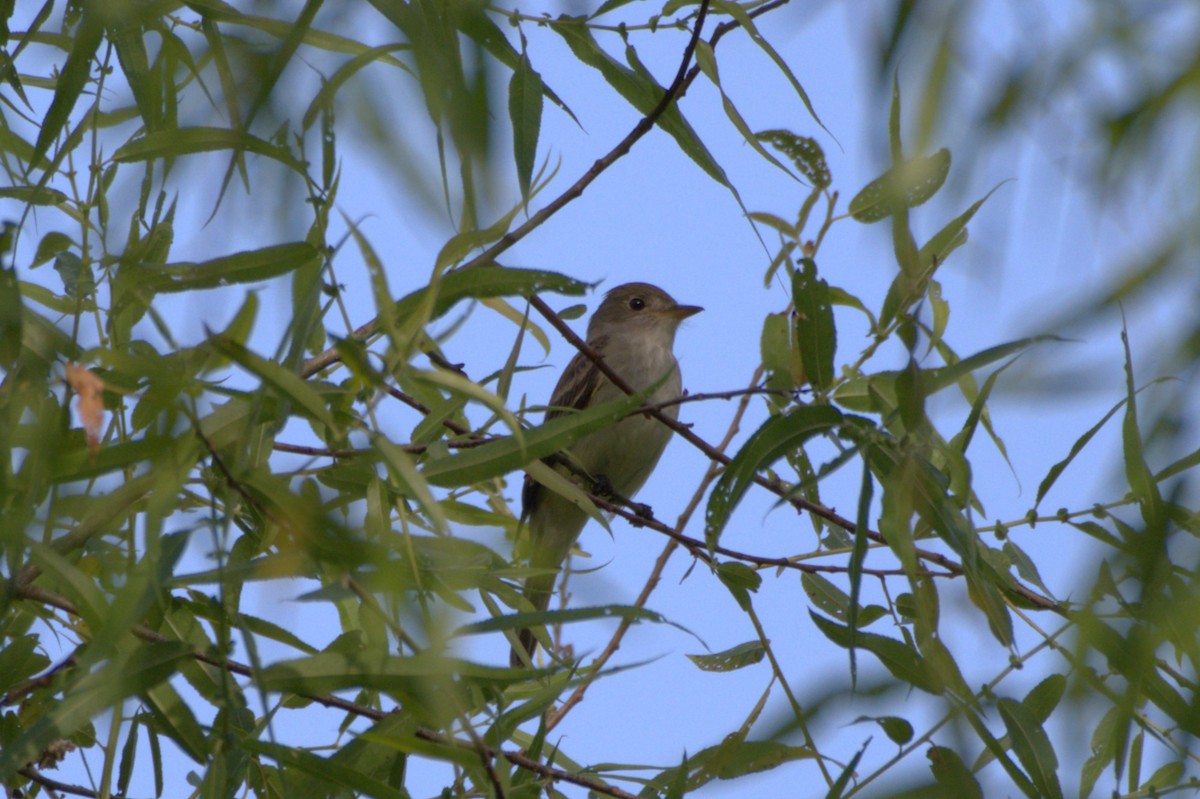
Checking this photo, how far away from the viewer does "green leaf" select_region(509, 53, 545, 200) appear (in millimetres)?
2381

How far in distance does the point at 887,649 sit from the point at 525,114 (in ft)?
3.92

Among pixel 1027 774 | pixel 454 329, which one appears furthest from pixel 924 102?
pixel 1027 774

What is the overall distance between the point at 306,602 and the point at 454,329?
1.47ft

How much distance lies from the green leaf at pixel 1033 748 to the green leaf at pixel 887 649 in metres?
0.17

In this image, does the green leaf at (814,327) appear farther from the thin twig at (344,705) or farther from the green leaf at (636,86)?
the thin twig at (344,705)

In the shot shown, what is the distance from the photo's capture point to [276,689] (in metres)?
2.06

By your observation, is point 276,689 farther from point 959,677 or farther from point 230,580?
point 959,677

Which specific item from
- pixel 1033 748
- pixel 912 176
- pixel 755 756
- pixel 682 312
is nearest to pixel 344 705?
pixel 755 756

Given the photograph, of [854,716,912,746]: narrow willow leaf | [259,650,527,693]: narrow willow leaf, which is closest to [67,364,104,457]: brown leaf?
[259,650,527,693]: narrow willow leaf

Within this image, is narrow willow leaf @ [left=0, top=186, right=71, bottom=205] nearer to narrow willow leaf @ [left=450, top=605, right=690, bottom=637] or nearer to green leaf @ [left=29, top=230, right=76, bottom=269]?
green leaf @ [left=29, top=230, right=76, bottom=269]

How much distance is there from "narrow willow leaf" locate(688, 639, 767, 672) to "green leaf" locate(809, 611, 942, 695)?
49cm

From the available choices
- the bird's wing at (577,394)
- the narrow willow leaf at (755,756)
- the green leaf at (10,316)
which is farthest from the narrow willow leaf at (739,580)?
the bird's wing at (577,394)

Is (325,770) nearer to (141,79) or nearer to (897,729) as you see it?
(897,729)

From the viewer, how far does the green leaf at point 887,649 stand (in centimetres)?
244
